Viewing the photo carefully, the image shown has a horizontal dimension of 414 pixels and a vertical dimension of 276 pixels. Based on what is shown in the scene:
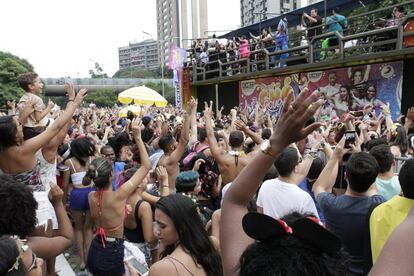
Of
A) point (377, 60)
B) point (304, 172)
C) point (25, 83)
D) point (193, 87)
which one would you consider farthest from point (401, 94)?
point (193, 87)

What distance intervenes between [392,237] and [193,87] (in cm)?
2212

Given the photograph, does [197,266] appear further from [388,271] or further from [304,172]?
[304,172]

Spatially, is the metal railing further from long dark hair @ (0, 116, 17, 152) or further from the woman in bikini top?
long dark hair @ (0, 116, 17, 152)

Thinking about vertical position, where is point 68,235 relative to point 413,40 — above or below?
below

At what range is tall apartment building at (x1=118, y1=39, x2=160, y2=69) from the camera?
15262 cm

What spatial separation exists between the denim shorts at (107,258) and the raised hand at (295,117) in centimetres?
247

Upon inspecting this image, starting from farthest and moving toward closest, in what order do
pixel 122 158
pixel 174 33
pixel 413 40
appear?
pixel 174 33, pixel 413 40, pixel 122 158

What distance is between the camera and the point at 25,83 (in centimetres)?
441

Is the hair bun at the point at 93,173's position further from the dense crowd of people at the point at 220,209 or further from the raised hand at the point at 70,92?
the raised hand at the point at 70,92

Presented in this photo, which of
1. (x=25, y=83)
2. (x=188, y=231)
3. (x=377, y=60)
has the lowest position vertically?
(x=188, y=231)

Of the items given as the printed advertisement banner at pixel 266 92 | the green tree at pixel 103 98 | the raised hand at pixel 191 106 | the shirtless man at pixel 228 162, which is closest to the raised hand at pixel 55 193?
the shirtless man at pixel 228 162

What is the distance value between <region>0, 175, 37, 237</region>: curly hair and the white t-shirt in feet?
5.84

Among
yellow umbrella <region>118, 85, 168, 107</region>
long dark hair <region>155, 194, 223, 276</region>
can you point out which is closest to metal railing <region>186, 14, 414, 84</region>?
yellow umbrella <region>118, 85, 168, 107</region>

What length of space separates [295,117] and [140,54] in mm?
159742
